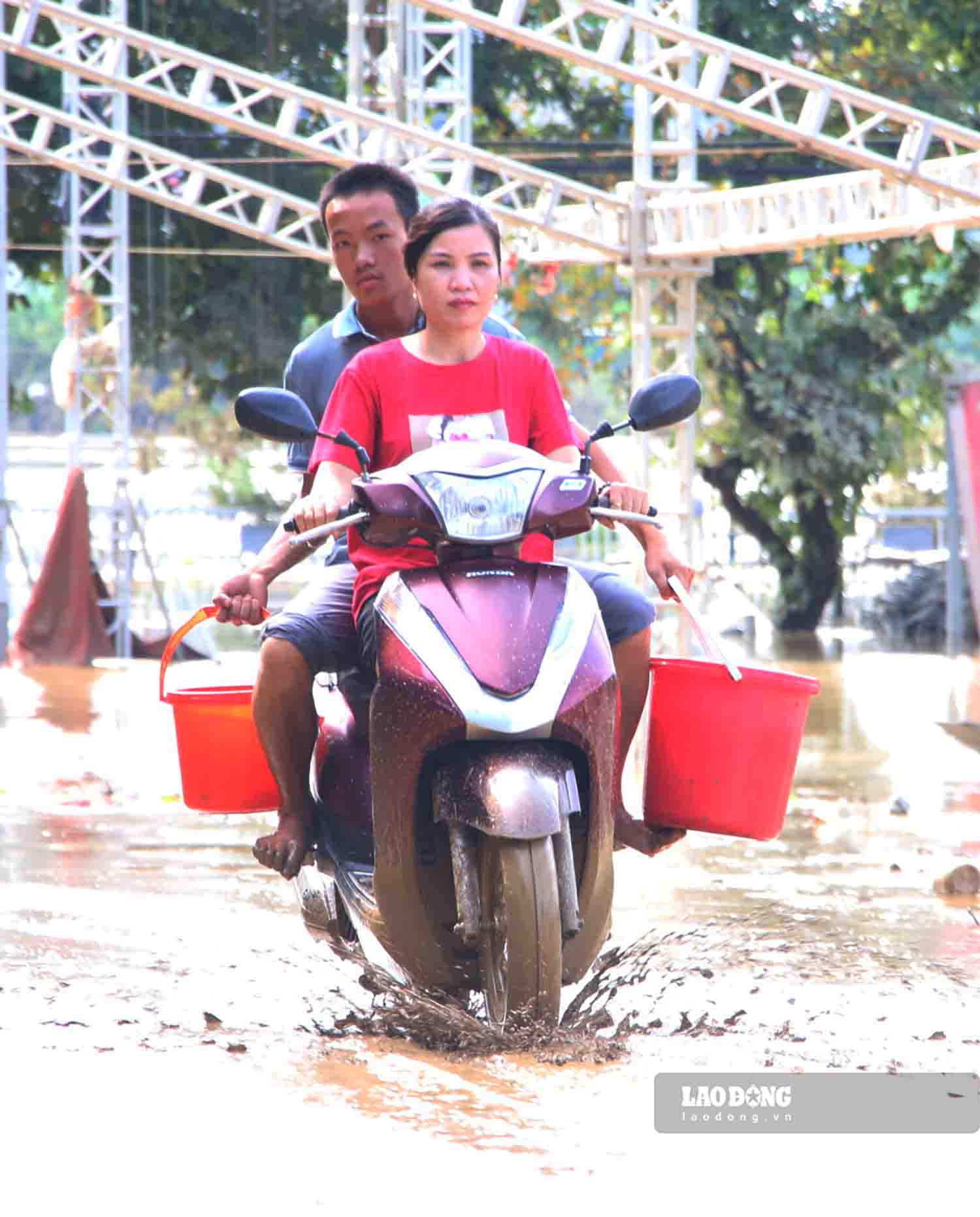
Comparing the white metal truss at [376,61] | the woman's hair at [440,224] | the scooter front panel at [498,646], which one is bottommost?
the scooter front panel at [498,646]

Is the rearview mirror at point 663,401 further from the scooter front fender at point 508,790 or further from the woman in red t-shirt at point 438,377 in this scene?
the scooter front fender at point 508,790

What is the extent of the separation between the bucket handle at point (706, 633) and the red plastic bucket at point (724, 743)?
0.02m

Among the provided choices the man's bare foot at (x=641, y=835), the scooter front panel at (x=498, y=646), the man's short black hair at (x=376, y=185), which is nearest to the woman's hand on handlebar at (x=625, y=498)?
the scooter front panel at (x=498, y=646)

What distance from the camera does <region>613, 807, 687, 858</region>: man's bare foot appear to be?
195 inches

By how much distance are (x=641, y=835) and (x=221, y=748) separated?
101 centimetres

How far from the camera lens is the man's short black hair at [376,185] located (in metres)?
5.58

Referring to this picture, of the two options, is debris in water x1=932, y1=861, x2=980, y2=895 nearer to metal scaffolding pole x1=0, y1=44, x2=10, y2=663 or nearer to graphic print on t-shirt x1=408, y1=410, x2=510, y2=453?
graphic print on t-shirt x1=408, y1=410, x2=510, y2=453

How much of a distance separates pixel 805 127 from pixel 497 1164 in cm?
893

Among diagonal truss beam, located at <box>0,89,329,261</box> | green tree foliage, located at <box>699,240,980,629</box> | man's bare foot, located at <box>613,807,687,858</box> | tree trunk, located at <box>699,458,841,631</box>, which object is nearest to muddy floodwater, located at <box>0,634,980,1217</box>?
man's bare foot, located at <box>613,807,687,858</box>

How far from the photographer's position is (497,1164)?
11.7 feet

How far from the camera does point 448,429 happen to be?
4738mm

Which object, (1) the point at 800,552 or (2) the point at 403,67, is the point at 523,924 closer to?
(2) the point at 403,67

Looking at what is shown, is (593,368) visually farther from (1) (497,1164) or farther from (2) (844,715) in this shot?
(1) (497,1164)

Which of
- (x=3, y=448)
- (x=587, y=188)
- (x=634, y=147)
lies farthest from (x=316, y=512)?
(x=3, y=448)
